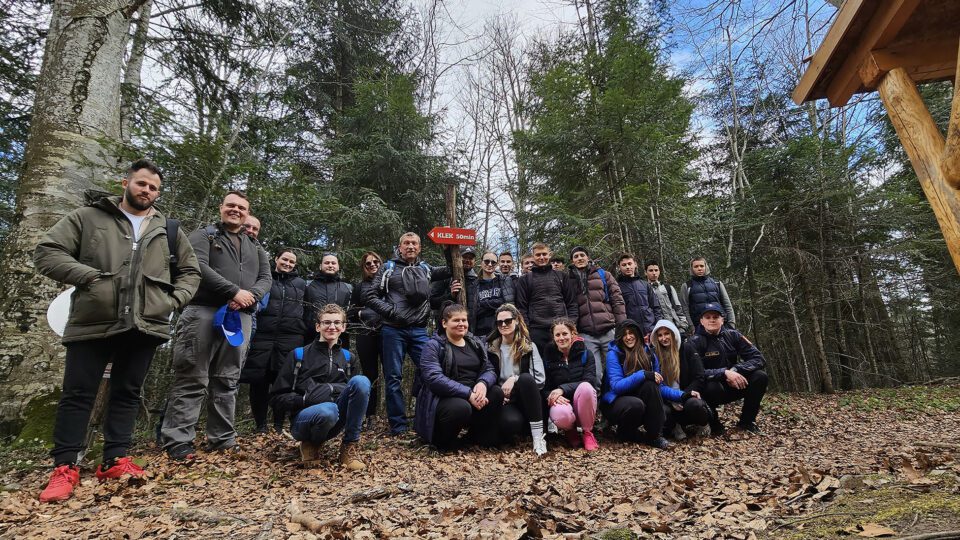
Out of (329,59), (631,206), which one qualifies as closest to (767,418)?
(631,206)

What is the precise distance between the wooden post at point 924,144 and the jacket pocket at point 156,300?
4.90 metres

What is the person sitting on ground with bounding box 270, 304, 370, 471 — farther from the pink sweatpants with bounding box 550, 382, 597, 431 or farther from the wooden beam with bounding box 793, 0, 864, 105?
the wooden beam with bounding box 793, 0, 864, 105

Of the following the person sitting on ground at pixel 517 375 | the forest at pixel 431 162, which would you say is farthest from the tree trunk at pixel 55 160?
the person sitting on ground at pixel 517 375

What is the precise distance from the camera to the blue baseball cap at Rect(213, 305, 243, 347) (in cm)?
419

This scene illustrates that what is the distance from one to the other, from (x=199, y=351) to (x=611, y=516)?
3.70 m

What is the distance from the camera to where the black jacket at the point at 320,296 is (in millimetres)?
6117

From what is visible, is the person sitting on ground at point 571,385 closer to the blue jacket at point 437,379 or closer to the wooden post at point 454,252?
the blue jacket at point 437,379

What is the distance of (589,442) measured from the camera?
5047 mm

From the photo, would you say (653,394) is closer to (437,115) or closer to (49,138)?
(49,138)

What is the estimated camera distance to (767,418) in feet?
22.8

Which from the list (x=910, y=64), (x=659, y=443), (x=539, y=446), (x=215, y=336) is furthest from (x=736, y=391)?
(x=215, y=336)

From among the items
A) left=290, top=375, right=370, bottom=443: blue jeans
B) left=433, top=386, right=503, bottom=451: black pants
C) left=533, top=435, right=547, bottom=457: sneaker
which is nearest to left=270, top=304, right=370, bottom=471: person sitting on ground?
left=290, top=375, right=370, bottom=443: blue jeans

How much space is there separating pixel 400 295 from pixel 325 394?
185 centimetres

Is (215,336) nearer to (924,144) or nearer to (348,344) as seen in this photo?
(348,344)
